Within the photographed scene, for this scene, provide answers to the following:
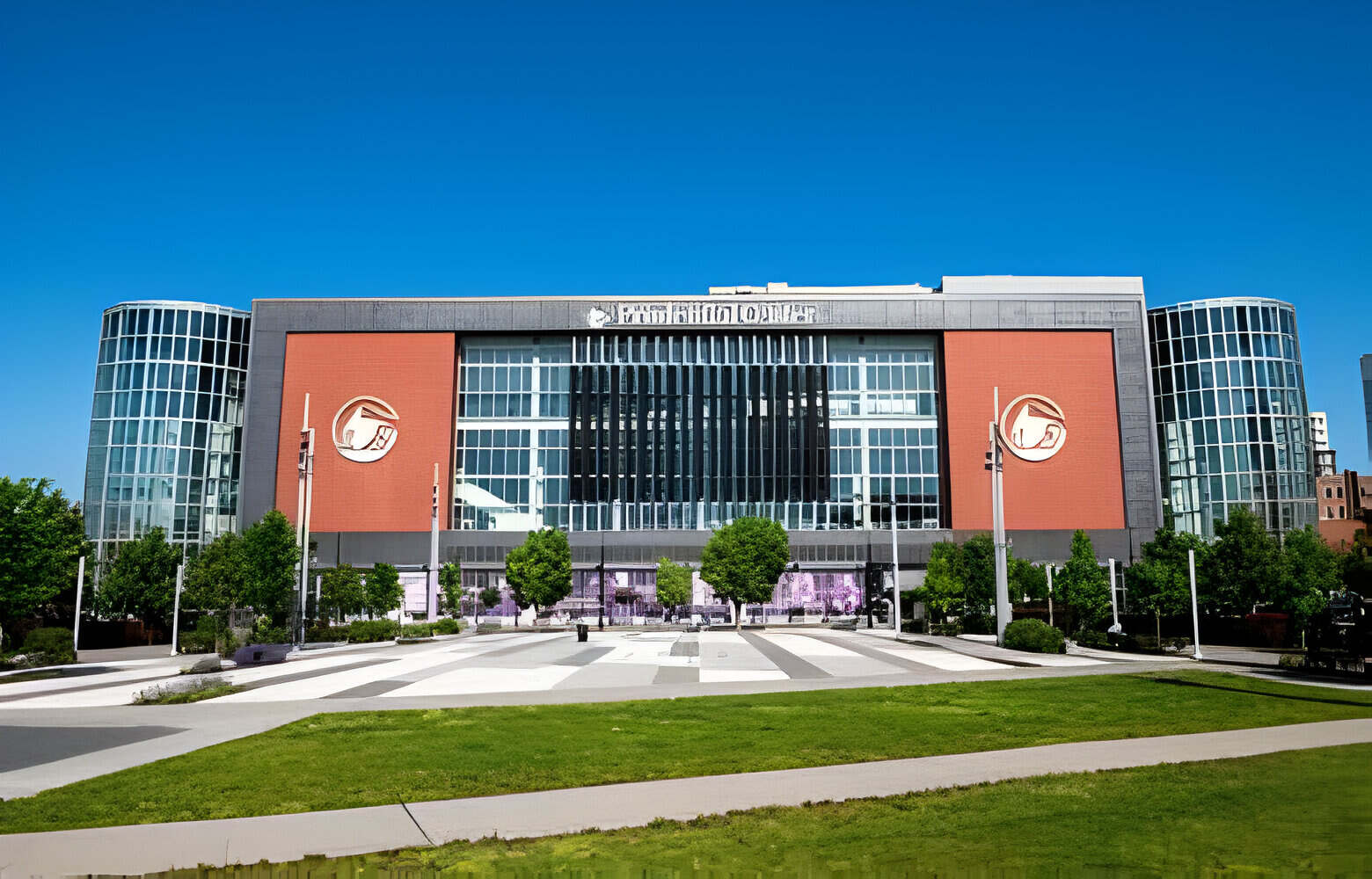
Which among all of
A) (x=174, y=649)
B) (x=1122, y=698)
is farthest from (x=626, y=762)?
(x=174, y=649)

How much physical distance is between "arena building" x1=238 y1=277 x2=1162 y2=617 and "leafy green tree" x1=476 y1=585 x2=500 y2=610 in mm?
2299

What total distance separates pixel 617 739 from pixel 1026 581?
60669 millimetres

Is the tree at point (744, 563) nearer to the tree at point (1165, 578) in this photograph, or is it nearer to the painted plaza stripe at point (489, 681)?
the tree at point (1165, 578)

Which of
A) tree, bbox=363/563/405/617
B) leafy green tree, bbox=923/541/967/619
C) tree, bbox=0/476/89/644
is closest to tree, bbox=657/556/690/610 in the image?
tree, bbox=363/563/405/617

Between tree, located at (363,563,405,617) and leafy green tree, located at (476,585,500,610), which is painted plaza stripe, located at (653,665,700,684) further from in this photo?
leafy green tree, located at (476,585,500,610)

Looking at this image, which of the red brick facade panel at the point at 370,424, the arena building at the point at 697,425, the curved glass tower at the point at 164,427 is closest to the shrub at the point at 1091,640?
the arena building at the point at 697,425

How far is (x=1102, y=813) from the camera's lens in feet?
36.9

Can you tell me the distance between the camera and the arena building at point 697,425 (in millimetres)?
97500

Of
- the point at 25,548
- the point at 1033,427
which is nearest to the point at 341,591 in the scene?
the point at 25,548

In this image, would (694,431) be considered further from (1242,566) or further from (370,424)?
(1242,566)

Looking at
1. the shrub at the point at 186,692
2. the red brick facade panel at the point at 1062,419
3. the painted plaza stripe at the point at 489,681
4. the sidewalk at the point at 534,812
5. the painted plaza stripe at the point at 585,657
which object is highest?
the red brick facade panel at the point at 1062,419

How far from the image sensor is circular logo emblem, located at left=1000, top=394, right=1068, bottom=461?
97.6 meters

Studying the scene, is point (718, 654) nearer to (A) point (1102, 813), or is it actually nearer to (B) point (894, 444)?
(A) point (1102, 813)

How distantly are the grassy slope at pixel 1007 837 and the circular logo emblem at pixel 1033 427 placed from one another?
88257 millimetres
